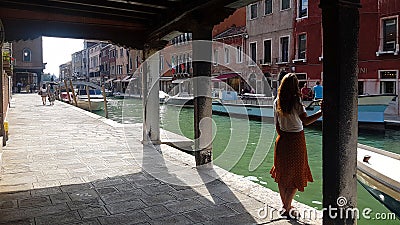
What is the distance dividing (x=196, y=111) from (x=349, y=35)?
9.37 feet

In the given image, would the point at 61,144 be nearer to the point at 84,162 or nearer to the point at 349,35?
the point at 84,162

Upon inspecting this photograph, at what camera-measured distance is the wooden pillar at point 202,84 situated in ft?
17.0

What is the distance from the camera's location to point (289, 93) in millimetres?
3197

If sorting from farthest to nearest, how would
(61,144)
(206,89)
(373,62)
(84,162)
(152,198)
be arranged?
(373,62) → (61,144) → (84,162) → (206,89) → (152,198)

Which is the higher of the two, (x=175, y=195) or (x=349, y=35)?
(x=349, y=35)

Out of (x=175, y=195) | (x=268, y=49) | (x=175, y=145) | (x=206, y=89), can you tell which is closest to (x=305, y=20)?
(x=268, y=49)

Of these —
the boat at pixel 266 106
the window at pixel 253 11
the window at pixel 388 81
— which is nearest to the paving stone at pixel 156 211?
the boat at pixel 266 106

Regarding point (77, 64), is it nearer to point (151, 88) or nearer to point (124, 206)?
point (151, 88)

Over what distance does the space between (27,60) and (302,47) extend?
32.4m

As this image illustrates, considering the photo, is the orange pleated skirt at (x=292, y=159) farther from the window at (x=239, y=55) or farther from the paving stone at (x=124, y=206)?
the window at (x=239, y=55)

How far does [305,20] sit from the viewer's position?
2036cm

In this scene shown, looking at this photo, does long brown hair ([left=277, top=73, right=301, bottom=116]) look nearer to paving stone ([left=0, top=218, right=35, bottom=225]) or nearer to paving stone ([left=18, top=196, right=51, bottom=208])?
paving stone ([left=0, top=218, right=35, bottom=225])

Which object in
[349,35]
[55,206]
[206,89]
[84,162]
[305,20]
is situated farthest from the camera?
[305,20]

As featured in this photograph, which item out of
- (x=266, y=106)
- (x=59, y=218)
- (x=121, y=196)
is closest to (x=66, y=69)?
(x=266, y=106)
